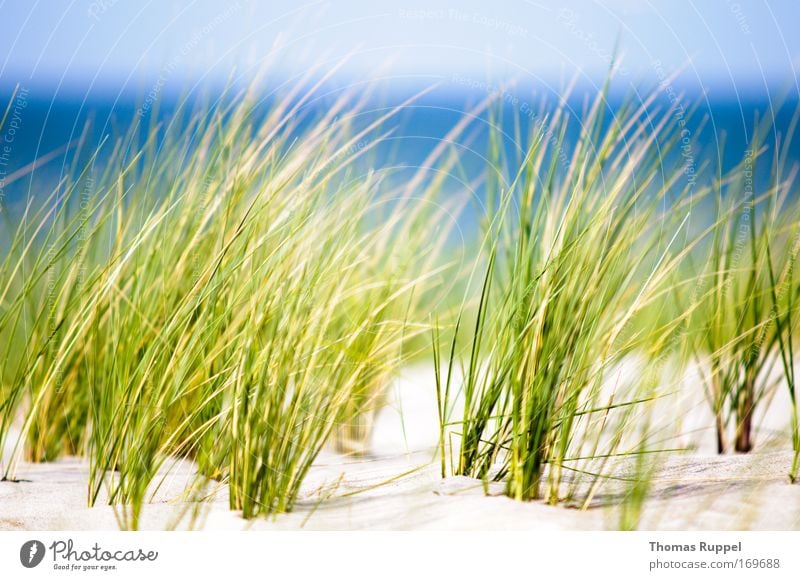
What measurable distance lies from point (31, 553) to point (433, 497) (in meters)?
1.17

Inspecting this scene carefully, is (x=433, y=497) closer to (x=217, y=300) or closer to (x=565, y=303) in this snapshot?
(x=565, y=303)

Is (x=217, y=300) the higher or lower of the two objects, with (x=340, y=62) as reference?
lower

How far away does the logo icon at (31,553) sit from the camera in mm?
1823

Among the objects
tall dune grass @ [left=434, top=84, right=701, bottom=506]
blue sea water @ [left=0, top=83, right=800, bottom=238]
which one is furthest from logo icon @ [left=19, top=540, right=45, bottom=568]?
tall dune grass @ [left=434, top=84, right=701, bottom=506]

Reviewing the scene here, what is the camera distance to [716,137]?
1.98 metres

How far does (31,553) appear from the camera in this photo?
6.00 ft

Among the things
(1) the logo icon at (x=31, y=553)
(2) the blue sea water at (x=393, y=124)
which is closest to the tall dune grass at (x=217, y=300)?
(2) the blue sea water at (x=393, y=124)

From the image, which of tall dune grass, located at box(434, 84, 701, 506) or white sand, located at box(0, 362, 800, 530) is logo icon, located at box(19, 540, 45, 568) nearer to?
white sand, located at box(0, 362, 800, 530)

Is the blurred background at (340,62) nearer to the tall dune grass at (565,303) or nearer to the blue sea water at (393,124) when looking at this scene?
the blue sea water at (393,124)

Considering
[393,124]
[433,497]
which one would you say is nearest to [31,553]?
[433,497]

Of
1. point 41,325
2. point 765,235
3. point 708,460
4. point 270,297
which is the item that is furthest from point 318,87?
point 708,460

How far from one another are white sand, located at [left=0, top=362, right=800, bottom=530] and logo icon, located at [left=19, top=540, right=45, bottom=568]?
67mm

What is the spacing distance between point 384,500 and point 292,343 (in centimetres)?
53

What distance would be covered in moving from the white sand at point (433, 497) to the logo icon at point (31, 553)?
0.07 metres
